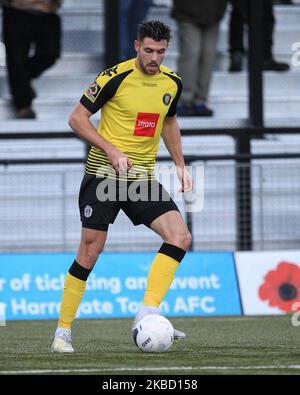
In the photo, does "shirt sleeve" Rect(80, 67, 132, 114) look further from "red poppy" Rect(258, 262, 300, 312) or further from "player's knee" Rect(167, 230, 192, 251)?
"red poppy" Rect(258, 262, 300, 312)

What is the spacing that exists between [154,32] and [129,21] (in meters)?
6.21

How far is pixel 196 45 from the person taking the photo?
14227mm

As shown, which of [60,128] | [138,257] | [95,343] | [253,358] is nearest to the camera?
[253,358]

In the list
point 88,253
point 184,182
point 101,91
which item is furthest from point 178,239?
point 101,91

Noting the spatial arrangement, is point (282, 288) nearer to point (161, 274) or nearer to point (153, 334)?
point (161, 274)

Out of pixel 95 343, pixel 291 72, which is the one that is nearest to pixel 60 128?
Result: pixel 291 72

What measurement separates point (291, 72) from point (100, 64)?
7.47 ft

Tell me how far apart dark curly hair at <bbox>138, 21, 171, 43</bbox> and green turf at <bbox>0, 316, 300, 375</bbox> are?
2.06 meters

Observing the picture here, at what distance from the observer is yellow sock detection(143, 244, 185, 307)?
8258mm

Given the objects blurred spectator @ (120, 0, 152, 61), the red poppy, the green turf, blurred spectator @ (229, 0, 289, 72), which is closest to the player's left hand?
the green turf

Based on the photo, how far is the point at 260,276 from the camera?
41.8 ft

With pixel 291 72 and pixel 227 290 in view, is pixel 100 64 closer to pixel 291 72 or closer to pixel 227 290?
pixel 291 72

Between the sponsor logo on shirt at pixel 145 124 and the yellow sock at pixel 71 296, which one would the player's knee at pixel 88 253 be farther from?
the sponsor logo on shirt at pixel 145 124

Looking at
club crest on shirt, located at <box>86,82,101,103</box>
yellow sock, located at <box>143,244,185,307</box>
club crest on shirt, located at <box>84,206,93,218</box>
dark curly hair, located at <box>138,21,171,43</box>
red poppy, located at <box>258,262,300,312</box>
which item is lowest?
red poppy, located at <box>258,262,300,312</box>
